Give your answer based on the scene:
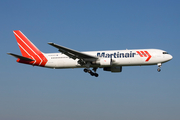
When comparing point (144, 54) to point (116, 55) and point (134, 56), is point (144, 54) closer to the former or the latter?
point (134, 56)

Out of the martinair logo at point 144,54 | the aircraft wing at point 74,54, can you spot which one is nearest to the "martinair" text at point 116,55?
the martinair logo at point 144,54

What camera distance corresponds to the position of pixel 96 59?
52.5 meters

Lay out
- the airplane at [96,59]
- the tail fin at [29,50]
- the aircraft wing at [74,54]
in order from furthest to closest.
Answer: the tail fin at [29,50], the airplane at [96,59], the aircraft wing at [74,54]

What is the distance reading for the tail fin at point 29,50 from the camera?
184ft

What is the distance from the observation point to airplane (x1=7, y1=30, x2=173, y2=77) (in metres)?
51.4

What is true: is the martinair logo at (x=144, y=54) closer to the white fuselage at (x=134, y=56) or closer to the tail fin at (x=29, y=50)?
the white fuselage at (x=134, y=56)

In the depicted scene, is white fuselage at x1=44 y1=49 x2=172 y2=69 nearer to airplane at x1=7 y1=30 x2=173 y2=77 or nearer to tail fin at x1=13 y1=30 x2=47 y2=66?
airplane at x1=7 y1=30 x2=173 y2=77

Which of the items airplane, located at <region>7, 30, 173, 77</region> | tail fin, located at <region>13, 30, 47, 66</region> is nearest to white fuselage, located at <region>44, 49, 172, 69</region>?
airplane, located at <region>7, 30, 173, 77</region>

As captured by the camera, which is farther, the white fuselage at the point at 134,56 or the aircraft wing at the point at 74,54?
the white fuselage at the point at 134,56

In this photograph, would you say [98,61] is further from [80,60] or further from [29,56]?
[29,56]

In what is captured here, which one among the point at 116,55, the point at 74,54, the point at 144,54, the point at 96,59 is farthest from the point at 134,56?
the point at 74,54

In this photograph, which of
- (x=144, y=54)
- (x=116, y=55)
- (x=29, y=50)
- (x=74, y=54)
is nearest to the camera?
(x=74, y=54)

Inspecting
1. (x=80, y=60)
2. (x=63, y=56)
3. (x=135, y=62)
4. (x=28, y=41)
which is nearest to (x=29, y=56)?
(x=28, y=41)

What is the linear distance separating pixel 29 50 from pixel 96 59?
14.4m
